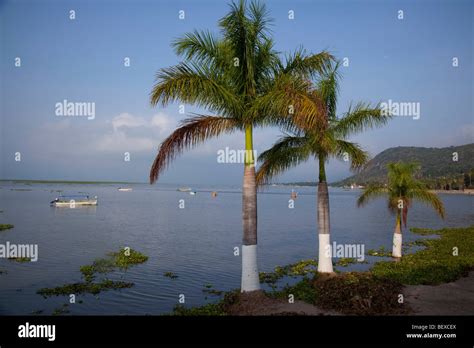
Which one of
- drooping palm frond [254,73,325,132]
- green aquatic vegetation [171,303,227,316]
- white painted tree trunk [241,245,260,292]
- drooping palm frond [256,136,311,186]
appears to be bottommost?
green aquatic vegetation [171,303,227,316]

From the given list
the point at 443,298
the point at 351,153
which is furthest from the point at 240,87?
the point at 443,298

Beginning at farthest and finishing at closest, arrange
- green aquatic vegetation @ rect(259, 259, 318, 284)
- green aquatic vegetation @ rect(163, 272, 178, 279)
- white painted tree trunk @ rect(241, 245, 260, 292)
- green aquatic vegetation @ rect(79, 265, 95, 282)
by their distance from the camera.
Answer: green aquatic vegetation @ rect(163, 272, 178, 279) → green aquatic vegetation @ rect(259, 259, 318, 284) → green aquatic vegetation @ rect(79, 265, 95, 282) → white painted tree trunk @ rect(241, 245, 260, 292)

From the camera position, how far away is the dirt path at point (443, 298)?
12719 mm

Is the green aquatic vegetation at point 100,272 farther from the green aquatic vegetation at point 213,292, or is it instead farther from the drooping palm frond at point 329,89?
the drooping palm frond at point 329,89

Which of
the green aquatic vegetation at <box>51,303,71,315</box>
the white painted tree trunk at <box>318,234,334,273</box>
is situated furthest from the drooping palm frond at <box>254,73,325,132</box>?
the green aquatic vegetation at <box>51,303,71,315</box>

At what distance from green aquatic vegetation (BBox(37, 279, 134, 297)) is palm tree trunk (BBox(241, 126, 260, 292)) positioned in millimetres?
7830

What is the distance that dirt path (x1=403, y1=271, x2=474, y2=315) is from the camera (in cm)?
1272

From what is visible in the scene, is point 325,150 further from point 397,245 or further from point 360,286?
point 397,245

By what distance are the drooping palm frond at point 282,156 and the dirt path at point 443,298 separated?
7.13 metres

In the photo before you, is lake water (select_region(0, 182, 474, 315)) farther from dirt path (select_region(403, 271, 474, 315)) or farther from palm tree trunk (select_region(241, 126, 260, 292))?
dirt path (select_region(403, 271, 474, 315))

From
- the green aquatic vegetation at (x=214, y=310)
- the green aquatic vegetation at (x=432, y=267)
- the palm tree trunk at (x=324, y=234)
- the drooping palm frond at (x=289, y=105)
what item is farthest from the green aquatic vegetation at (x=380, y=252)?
the drooping palm frond at (x=289, y=105)

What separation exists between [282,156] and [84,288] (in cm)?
1149
